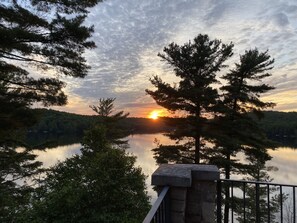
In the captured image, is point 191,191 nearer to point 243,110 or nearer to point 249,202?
point 243,110

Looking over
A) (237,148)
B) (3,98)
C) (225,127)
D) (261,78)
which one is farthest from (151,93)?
→ (3,98)

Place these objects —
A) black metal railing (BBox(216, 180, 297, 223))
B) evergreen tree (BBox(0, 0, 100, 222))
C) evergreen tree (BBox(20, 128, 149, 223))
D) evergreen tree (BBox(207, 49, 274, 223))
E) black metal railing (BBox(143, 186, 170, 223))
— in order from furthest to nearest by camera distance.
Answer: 1. evergreen tree (BBox(207, 49, 274, 223))
2. evergreen tree (BBox(20, 128, 149, 223))
3. evergreen tree (BBox(0, 0, 100, 222))
4. black metal railing (BBox(216, 180, 297, 223))
5. black metal railing (BBox(143, 186, 170, 223))

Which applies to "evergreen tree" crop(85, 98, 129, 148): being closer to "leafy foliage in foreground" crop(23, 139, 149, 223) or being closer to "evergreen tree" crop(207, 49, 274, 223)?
"evergreen tree" crop(207, 49, 274, 223)

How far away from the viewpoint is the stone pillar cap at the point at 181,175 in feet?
9.68

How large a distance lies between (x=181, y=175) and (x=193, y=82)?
1240 centimetres

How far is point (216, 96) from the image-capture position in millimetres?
14438

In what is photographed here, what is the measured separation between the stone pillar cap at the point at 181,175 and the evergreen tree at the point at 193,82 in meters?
11.4

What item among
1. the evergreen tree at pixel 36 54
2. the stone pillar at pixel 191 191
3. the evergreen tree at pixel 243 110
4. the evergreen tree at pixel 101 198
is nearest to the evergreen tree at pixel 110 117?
the evergreen tree at pixel 243 110

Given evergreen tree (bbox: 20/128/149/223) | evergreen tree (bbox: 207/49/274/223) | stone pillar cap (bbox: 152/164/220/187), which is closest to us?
stone pillar cap (bbox: 152/164/220/187)

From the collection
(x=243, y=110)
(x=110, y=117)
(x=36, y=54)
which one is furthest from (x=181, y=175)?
(x=110, y=117)

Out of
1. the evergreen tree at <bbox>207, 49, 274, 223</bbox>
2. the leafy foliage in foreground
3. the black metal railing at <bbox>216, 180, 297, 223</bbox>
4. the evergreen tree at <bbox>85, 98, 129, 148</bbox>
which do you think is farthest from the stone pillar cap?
the evergreen tree at <bbox>85, 98, 129, 148</bbox>

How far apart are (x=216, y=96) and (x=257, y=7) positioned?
4844mm

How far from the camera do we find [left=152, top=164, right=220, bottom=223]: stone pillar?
303 centimetres

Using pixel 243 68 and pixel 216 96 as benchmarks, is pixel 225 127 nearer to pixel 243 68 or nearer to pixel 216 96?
pixel 216 96
